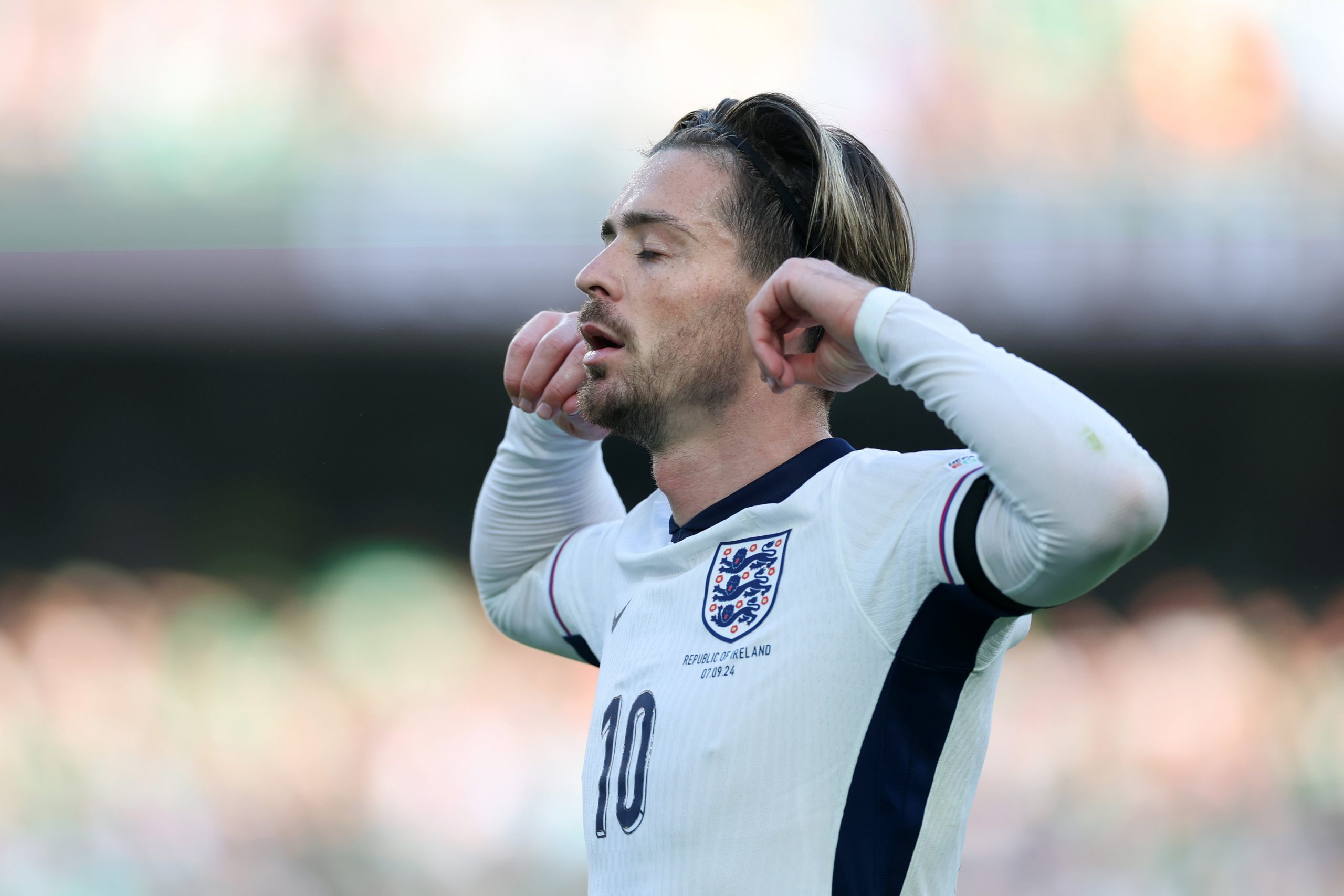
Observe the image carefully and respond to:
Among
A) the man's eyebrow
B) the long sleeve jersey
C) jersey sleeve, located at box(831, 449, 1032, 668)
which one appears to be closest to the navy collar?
the long sleeve jersey

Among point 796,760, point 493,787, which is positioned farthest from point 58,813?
point 796,760

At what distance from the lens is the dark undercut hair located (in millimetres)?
1636

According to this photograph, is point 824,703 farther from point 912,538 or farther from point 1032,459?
point 1032,459

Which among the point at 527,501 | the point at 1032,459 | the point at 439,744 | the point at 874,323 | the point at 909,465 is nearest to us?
the point at 1032,459

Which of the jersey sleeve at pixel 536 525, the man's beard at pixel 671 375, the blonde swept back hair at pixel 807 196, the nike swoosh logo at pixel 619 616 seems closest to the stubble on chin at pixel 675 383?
the man's beard at pixel 671 375

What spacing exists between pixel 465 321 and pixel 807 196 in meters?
3.05

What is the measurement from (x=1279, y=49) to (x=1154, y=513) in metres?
4.20

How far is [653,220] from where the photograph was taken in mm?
1619

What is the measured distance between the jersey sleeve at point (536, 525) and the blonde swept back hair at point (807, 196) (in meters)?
0.51

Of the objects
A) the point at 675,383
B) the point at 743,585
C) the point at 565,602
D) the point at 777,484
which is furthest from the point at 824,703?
the point at 565,602

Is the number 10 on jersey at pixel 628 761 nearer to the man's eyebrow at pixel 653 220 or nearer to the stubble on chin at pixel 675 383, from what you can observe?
the stubble on chin at pixel 675 383

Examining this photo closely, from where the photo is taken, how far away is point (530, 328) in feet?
6.15

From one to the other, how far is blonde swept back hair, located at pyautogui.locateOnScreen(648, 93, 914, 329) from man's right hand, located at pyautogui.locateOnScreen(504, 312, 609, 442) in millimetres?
306

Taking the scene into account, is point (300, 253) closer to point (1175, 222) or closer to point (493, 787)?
point (493, 787)
